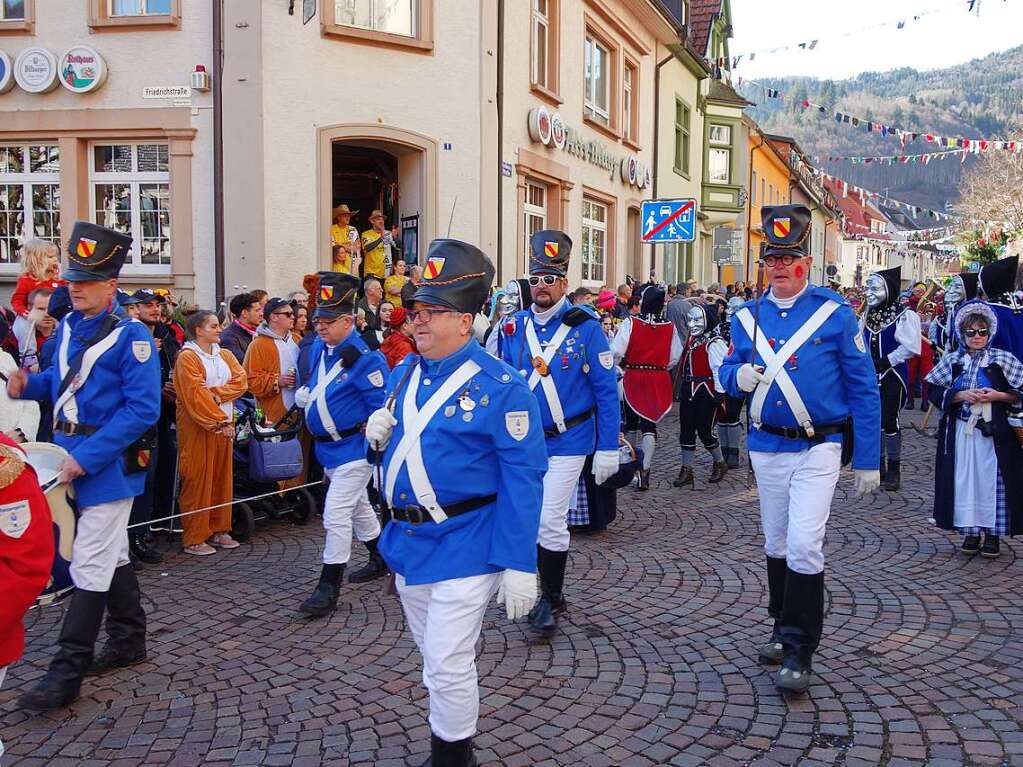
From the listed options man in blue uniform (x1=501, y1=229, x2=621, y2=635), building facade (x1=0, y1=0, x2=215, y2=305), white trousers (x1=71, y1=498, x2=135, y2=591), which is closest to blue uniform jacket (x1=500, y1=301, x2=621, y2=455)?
man in blue uniform (x1=501, y1=229, x2=621, y2=635)

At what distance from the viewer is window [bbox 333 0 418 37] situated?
41.8 feet

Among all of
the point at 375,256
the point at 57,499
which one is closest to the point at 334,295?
the point at 57,499

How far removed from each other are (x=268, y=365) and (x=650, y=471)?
449 centimetres

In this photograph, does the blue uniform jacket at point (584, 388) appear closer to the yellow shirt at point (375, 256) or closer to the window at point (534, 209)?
the yellow shirt at point (375, 256)

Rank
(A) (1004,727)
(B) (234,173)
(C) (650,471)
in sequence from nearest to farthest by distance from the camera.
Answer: (A) (1004,727) → (C) (650,471) → (B) (234,173)

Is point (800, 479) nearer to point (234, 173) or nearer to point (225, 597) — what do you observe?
point (225, 597)

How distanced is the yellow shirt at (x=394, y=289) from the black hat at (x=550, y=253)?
6.36 metres

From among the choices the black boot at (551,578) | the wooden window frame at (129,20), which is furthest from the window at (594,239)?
the black boot at (551,578)

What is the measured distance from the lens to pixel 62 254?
1251 cm

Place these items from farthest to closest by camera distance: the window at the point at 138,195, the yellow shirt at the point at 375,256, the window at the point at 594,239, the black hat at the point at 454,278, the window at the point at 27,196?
the window at the point at 594,239 < the yellow shirt at the point at 375,256 < the window at the point at 27,196 < the window at the point at 138,195 < the black hat at the point at 454,278

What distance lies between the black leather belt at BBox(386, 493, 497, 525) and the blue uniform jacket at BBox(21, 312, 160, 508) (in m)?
1.77

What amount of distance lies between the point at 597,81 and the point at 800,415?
1620 cm

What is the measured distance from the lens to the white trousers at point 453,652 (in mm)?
3227

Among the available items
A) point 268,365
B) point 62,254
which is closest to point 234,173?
point 62,254
